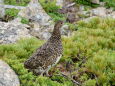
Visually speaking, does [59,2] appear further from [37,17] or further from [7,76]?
[7,76]

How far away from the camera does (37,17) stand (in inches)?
603

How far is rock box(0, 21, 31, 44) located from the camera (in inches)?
505

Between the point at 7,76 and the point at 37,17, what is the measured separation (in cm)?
699

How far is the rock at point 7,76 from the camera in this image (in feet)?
27.7

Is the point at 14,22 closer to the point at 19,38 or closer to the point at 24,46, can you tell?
the point at 19,38

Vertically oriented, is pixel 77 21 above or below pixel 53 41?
below

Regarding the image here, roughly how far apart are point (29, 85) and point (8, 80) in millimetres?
706

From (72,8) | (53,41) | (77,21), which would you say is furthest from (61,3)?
(53,41)

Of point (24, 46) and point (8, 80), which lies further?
point (24, 46)

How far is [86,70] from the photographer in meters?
10.8

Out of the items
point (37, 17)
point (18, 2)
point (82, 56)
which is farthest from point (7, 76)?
point (18, 2)

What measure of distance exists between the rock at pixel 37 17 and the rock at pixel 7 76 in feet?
17.0

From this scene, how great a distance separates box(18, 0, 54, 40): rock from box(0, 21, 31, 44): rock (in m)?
0.52

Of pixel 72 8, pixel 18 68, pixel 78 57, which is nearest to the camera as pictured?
pixel 18 68
